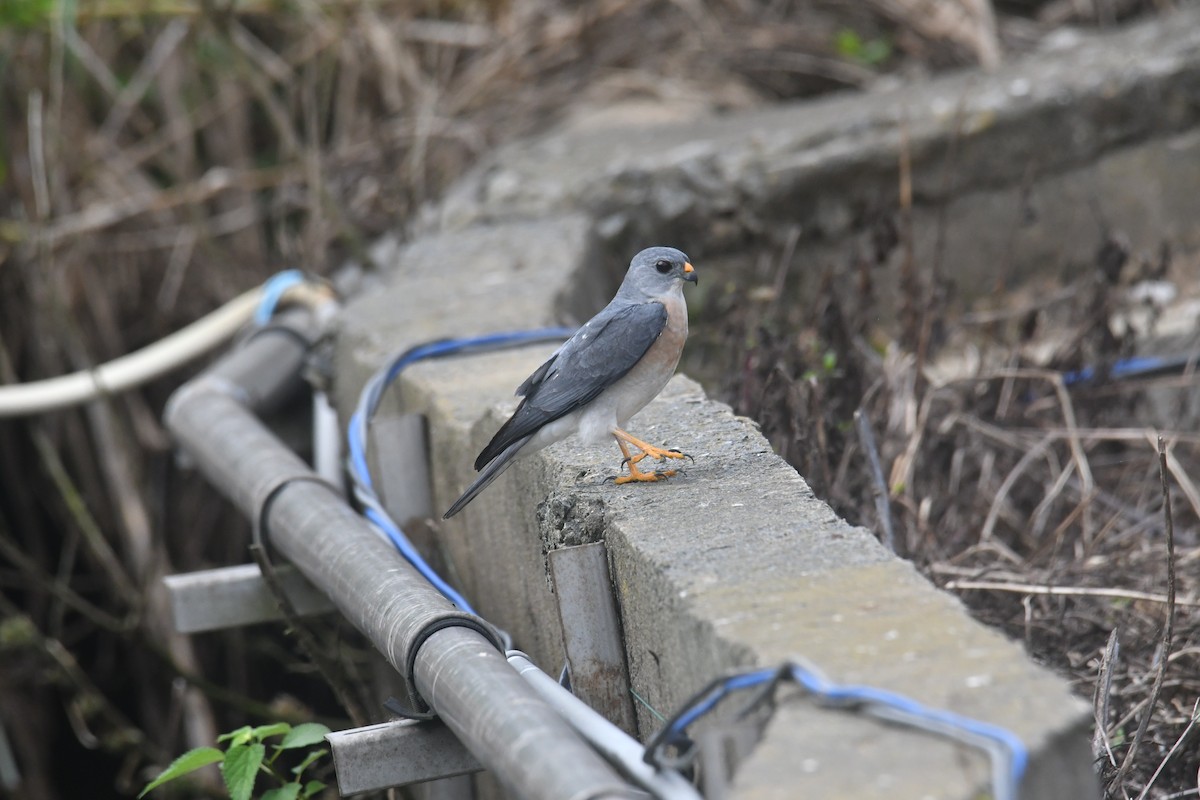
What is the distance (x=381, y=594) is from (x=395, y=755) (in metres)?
0.33

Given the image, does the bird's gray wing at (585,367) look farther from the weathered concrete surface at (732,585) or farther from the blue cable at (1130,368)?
the blue cable at (1130,368)

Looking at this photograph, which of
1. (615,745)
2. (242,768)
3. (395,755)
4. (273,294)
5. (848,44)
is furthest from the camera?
(848,44)

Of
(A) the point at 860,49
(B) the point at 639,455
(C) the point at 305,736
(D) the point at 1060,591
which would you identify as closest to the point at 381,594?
(C) the point at 305,736

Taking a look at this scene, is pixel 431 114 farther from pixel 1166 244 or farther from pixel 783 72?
pixel 1166 244

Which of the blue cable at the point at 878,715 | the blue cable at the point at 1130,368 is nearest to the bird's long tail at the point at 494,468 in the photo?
the blue cable at the point at 878,715

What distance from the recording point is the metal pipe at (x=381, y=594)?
1.80m

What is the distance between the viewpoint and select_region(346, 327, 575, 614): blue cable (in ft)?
10.1

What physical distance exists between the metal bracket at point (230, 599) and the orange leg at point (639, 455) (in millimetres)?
1027

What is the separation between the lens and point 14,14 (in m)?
5.05

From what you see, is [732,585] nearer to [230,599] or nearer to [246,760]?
[246,760]

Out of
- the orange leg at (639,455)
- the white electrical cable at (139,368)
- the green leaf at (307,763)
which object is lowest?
the green leaf at (307,763)

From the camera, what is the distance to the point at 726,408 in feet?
9.86

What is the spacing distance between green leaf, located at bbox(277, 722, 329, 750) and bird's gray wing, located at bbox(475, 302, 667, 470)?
558 mm

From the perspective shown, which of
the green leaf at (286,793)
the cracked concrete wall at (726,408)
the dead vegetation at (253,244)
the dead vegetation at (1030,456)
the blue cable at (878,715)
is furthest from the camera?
the dead vegetation at (253,244)
